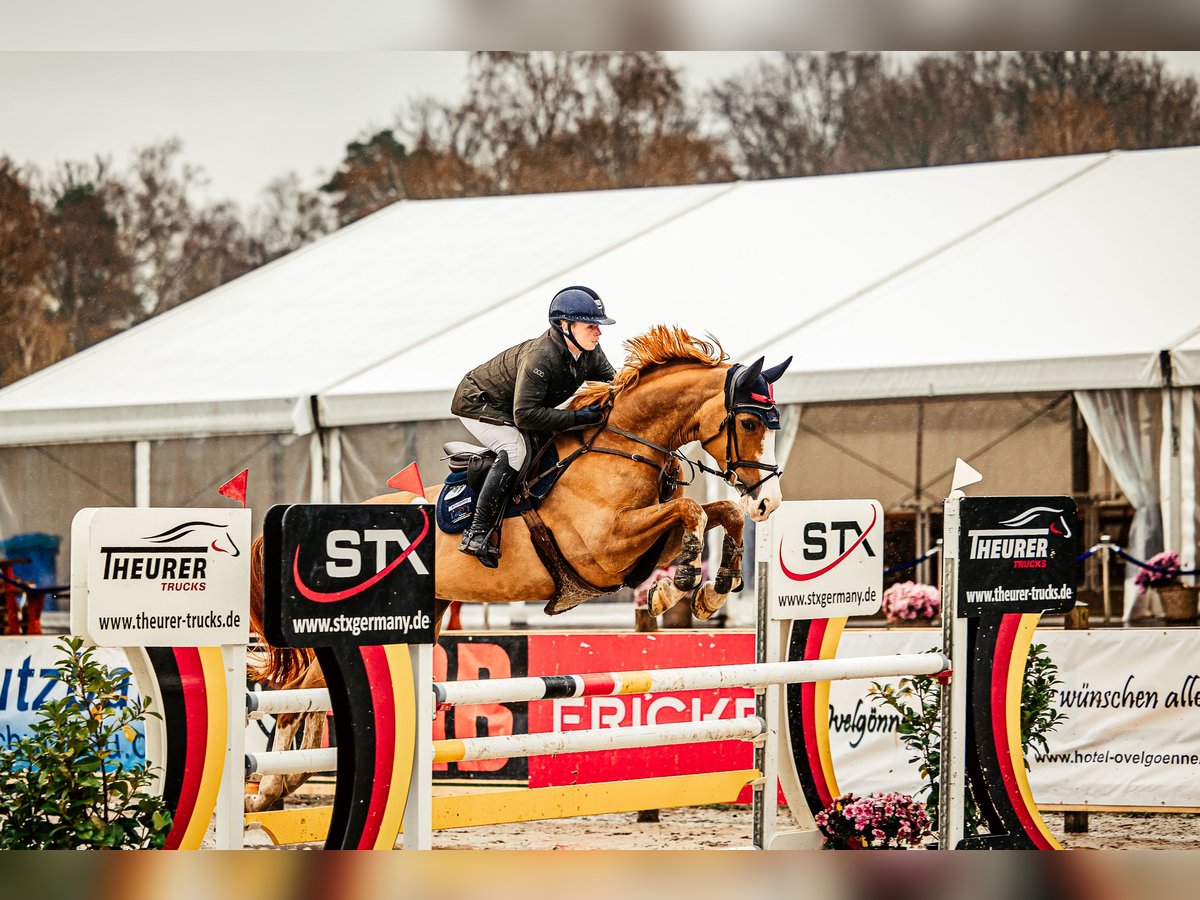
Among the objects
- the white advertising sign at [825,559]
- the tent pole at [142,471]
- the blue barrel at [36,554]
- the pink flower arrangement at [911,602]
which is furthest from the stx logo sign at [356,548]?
A: the blue barrel at [36,554]

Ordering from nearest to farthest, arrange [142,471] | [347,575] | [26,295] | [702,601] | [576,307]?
[347,575]
[702,601]
[576,307]
[142,471]
[26,295]

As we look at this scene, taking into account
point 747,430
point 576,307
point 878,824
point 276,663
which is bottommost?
point 878,824

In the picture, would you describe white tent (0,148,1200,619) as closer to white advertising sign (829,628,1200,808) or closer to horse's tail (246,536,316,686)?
white advertising sign (829,628,1200,808)

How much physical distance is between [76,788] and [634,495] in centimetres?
154

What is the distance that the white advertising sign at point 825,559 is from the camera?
373 cm

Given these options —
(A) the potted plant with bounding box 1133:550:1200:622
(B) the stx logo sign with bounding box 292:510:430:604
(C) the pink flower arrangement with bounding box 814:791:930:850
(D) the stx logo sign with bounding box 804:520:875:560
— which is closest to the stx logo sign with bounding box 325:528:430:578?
(B) the stx logo sign with bounding box 292:510:430:604

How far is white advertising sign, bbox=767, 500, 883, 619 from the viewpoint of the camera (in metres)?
3.73

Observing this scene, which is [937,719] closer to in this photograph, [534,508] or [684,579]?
[684,579]

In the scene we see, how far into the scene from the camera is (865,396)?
6.40 meters

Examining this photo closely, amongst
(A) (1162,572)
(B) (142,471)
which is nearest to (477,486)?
(A) (1162,572)

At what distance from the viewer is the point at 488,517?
11.8ft

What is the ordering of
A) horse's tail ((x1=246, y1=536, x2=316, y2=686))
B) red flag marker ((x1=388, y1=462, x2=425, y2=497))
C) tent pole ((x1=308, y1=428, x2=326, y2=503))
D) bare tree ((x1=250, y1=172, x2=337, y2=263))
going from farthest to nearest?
bare tree ((x1=250, y1=172, x2=337, y2=263)) → tent pole ((x1=308, y1=428, x2=326, y2=503)) → red flag marker ((x1=388, y1=462, x2=425, y2=497)) → horse's tail ((x1=246, y1=536, x2=316, y2=686))

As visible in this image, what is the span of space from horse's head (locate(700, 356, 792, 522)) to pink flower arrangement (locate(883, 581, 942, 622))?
8.28 ft

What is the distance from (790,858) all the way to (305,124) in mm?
12391
